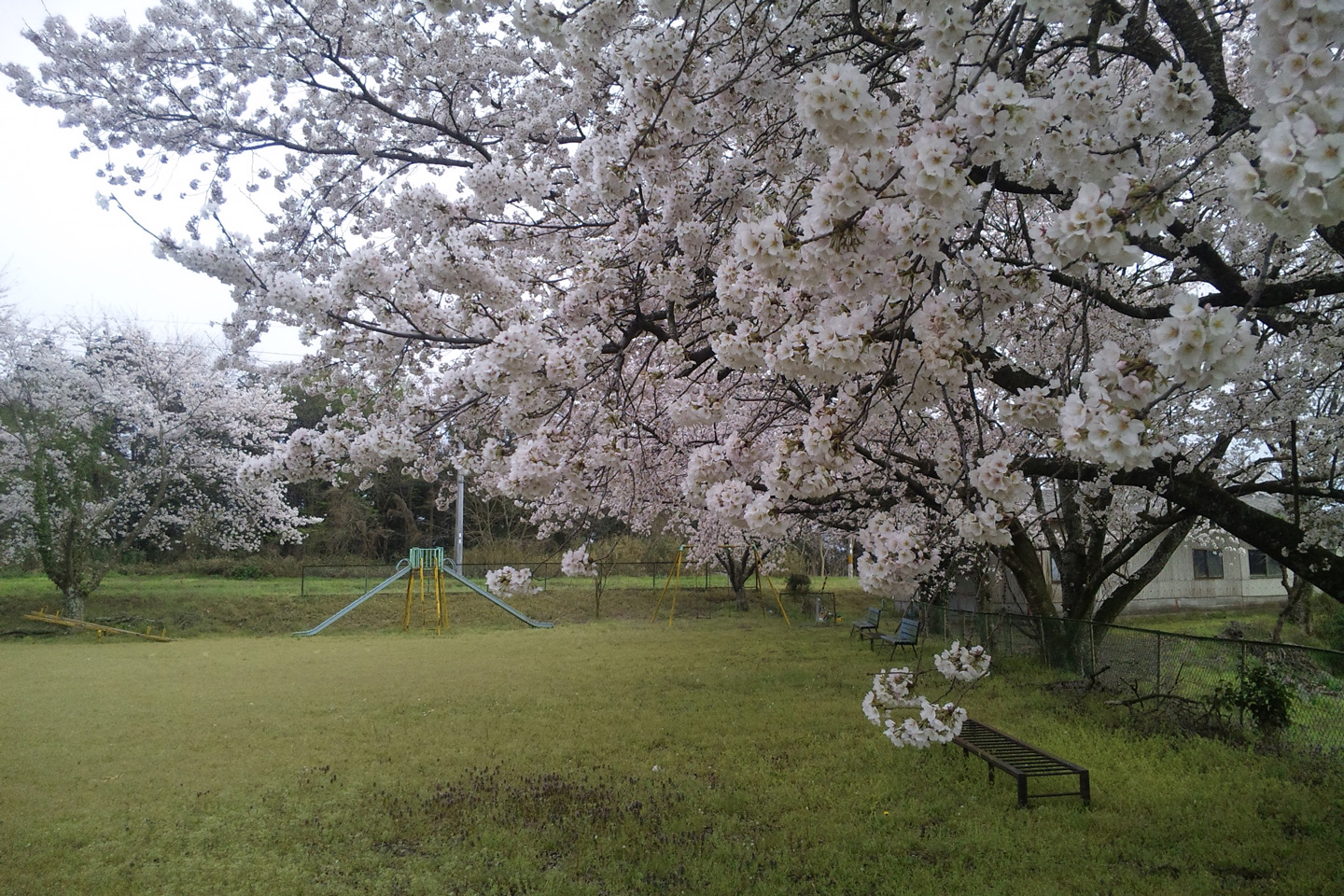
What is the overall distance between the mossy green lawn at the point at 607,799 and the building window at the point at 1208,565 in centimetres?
1117

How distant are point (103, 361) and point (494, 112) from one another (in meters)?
14.3

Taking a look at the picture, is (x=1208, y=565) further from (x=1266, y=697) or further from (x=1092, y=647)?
(x=1266, y=697)

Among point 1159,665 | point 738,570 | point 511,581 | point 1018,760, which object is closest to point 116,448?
point 738,570

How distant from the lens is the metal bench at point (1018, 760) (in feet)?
14.5

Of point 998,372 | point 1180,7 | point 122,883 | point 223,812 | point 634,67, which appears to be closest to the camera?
point 634,67

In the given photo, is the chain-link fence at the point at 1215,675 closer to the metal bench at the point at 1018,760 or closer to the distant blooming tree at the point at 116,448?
the metal bench at the point at 1018,760

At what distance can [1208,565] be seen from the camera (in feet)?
53.9

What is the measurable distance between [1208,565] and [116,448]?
2379 centimetres

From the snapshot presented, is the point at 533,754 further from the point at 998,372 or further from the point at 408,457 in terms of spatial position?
the point at 998,372

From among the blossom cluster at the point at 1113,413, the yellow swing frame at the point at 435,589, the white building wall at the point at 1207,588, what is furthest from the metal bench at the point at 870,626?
the blossom cluster at the point at 1113,413

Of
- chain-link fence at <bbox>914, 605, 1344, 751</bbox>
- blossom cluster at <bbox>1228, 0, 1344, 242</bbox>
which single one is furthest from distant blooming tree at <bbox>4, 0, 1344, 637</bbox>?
chain-link fence at <bbox>914, 605, 1344, 751</bbox>

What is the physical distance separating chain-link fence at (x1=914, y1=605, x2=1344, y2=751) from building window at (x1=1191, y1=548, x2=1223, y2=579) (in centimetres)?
1167

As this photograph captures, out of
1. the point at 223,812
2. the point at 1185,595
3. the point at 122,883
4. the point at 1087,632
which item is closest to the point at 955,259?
the point at 122,883

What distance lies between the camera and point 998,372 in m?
3.30
